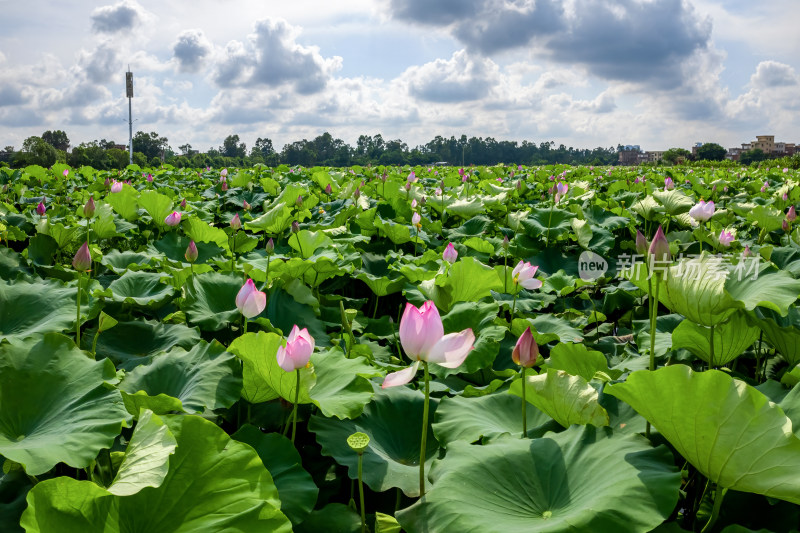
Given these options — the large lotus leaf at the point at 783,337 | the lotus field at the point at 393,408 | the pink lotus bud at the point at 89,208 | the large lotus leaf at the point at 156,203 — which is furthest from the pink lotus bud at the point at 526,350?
the large lotus leaf at the point at 156,203

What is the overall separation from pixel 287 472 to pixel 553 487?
1.58ft

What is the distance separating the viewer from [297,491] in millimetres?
1024

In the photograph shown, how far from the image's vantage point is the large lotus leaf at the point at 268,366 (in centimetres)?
115

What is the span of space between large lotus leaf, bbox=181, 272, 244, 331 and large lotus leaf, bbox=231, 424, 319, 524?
66 cm

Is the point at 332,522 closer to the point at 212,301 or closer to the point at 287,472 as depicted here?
the point at 287,472

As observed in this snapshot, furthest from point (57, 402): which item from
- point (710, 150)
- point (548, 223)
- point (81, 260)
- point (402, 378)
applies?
point (710, 150)

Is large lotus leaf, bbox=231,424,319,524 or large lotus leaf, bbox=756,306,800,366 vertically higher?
large lotus leaf, bbox=756,306,800,366

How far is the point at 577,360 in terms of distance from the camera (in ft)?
4.51

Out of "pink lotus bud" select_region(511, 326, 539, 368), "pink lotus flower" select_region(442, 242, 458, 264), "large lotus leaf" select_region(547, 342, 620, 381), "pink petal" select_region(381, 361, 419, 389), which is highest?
"pink lotus flower" select_region(442, 242, 458, 264)

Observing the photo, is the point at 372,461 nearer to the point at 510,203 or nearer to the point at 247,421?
the point at 247,421

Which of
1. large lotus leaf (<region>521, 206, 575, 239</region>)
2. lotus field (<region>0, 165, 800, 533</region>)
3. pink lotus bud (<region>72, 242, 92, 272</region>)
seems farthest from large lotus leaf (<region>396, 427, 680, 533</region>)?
large lotus leaf (<region>521, 206, 575, 239</region>)

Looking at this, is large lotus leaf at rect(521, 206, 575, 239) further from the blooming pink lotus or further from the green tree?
the green tree

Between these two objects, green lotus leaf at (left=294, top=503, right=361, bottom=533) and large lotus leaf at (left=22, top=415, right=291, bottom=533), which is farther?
green lotus leaf at (left=294, top=503, right=361, bottom=533)

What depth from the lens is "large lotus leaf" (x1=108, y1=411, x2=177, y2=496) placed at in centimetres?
77
